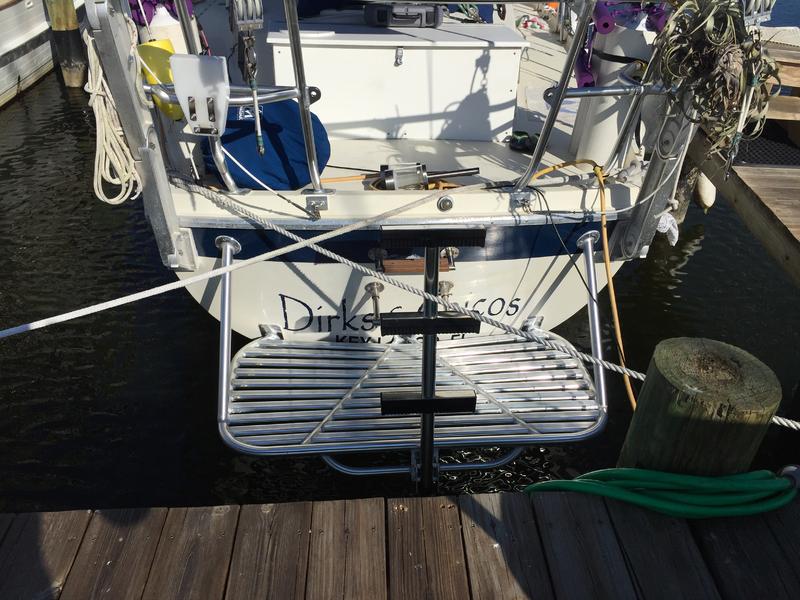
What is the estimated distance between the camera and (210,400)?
15.0 ft

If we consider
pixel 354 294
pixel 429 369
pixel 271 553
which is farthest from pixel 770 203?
pixel 271 553

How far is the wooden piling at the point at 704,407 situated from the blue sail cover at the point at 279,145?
212cm

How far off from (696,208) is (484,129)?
3947mm

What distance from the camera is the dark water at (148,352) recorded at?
13.4 ft

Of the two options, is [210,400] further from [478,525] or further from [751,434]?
[751,434]

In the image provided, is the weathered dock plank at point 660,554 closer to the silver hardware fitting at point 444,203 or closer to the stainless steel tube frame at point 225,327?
the silver hardware fitting at point 444,203

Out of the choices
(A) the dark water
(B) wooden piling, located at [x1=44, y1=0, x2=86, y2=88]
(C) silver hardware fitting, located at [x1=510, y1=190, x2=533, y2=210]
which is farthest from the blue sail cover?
(B) wooden piling, located at [x1=44, y1=0, x2=86, y2=88]

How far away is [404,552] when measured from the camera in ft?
7.45

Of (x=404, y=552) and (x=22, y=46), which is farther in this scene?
(x=22, y=46)

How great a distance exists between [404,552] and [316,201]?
1.80 meters

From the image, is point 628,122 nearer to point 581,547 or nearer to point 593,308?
point 593,308

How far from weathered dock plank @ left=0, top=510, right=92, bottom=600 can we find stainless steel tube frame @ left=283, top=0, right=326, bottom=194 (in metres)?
1.81

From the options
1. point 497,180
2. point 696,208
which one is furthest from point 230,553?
point 696,208

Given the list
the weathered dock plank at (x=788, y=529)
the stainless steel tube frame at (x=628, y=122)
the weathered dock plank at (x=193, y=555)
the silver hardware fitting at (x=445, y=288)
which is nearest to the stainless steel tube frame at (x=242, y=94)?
the silver hardware fitting at (x=445, y=288)
